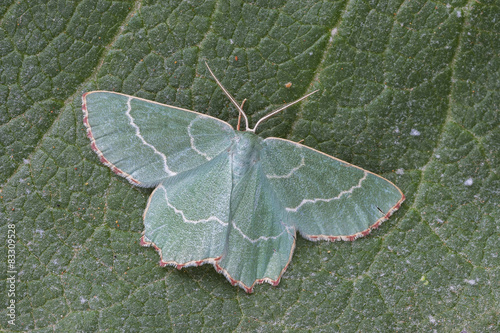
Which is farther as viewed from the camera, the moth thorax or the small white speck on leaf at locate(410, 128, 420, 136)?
the small white speck on leaf at locate(410, 128, 420, 136)

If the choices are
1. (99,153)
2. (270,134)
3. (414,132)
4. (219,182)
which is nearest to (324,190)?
(270,134)

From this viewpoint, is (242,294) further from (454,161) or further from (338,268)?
(454,161)

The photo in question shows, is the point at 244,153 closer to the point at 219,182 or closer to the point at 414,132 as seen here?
the point at 219,182

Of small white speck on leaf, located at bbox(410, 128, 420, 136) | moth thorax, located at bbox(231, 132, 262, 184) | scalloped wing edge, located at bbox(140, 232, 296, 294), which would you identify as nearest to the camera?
moth thorax, located at bbox(231, 132, 262, 184)

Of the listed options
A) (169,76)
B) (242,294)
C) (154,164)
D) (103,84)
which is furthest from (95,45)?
(242,294)

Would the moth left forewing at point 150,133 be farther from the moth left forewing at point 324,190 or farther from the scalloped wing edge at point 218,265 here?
the scalloped wing edge at point 218,265

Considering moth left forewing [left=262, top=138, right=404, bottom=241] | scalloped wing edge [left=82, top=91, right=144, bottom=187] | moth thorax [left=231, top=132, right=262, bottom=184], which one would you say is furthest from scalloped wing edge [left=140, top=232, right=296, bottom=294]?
moth thorax [left=231, top=132, right=262, bottom=184]

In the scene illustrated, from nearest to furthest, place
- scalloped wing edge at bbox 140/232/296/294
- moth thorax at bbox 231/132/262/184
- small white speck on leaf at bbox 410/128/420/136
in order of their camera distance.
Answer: moth thorax at bbox 231/132/262/184, scalloped wing edge at bbox 140/232/296/294, small white speck on leaf at bbox 410/128/420/136

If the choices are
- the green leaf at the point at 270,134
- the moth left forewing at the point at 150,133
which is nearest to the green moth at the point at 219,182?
the moth left forewing at the point at 150,133

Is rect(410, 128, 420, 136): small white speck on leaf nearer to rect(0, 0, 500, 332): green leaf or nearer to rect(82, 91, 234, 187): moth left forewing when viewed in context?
rect(0, 0, 500, 332): green leaf
